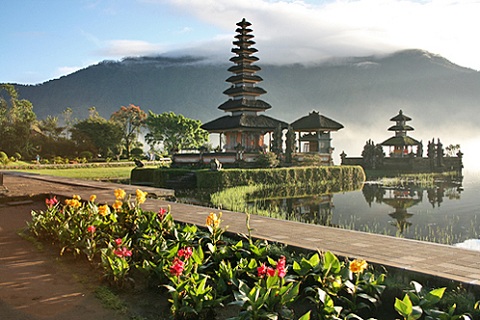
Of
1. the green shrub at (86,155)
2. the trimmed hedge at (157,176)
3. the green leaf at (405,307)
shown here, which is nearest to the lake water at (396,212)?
the green leaf at (405,307)

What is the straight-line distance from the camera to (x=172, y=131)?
58500mm

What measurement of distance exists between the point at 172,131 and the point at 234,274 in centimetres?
5497

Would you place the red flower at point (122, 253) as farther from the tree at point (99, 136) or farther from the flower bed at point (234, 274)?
the tree at point (99, 136)

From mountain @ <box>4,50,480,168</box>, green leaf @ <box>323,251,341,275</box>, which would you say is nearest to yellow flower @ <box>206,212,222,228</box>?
green leaf @ <box>323,251,341,275</box>

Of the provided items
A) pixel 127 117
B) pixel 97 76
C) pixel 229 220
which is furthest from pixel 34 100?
pixel 229 220

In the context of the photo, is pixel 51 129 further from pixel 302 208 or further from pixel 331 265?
pixel 331 265

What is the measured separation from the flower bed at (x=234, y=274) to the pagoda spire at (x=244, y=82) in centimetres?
2843

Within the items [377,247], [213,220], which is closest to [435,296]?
[377,247]

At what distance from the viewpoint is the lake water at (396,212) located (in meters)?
10.4

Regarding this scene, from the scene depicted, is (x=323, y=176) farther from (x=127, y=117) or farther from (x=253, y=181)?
(x=127, y=117)

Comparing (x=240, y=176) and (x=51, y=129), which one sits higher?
(x=51, y=129)

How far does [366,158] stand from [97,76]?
123588mm

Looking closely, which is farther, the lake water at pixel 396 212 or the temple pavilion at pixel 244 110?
the temple pavilion at pixel 244 110

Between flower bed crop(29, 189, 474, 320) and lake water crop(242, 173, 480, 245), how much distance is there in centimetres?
549
